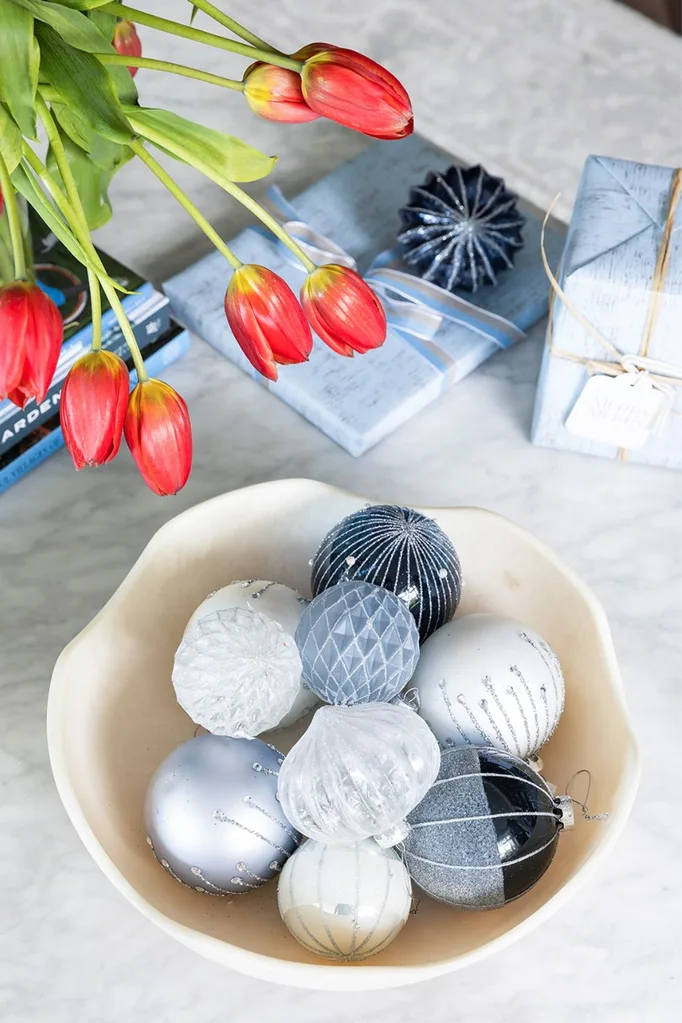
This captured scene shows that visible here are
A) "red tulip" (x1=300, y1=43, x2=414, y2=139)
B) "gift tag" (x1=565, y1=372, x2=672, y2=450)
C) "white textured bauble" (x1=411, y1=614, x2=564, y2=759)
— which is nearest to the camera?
"red tulip" (x1=300, y1=43, x2=414, y2=139)

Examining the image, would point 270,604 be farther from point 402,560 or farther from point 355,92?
point 355,92

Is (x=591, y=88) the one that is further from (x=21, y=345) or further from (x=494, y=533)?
(x=21, y=345)

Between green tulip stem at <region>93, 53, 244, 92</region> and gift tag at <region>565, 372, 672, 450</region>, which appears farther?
gift tag at <region>565, 372, 672, 450</region>

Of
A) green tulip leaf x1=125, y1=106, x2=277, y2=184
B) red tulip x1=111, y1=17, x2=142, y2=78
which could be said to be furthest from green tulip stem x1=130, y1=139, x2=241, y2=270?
red tulip x1=111, y1=17, x2=142, y2=78

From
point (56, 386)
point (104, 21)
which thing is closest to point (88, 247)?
point (104, 21)

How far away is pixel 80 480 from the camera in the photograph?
61cm

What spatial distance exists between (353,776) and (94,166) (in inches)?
11.0

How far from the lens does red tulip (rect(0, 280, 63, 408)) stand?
0.36 metres

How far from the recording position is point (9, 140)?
35 cm

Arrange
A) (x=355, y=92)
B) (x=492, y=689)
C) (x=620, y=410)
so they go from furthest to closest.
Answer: (x=620, y=410) < (x=492, y=689) < (x=355, y=92)

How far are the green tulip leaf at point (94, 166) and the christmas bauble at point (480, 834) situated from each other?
0.27 m

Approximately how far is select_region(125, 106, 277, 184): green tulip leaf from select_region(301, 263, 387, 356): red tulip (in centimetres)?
5

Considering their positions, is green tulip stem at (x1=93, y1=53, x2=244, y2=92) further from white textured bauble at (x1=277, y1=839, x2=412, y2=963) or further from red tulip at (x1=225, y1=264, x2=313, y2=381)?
white textured bauble at (x1=277, y1=839, x2=412, y2=963)

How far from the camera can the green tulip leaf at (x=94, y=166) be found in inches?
17.3
